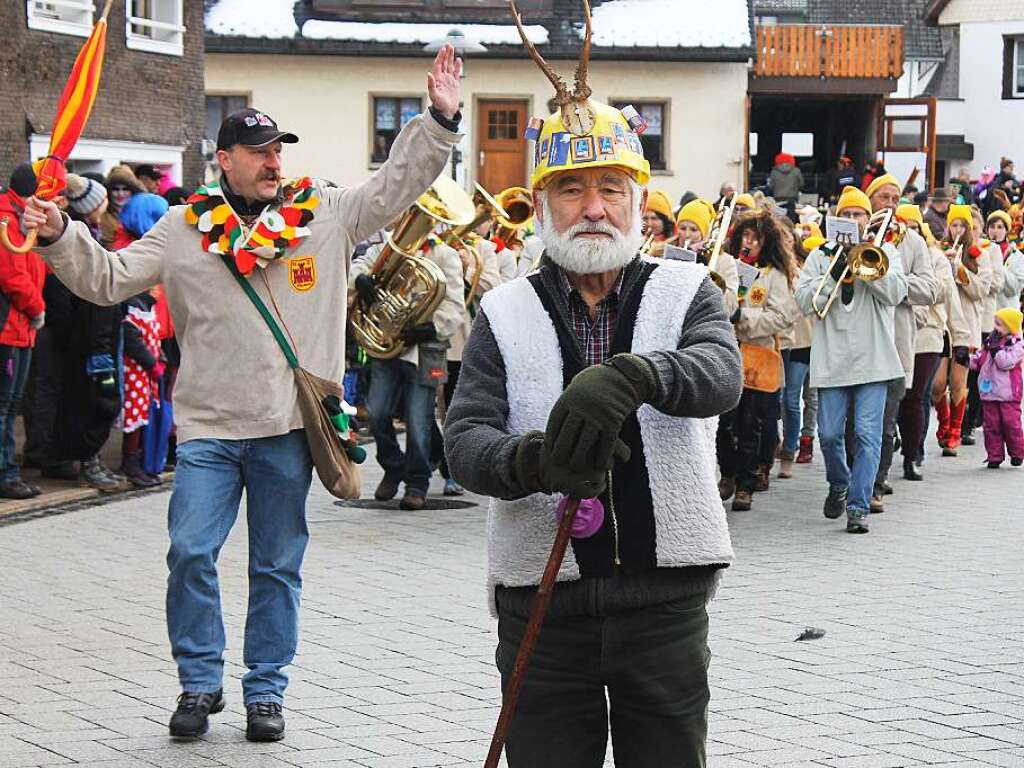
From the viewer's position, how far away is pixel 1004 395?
1469 cm

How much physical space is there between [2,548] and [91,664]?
291 cm

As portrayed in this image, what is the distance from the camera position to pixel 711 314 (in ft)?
13.8

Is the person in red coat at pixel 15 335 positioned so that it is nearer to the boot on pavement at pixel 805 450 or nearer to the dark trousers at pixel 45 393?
the dark trousers at pixel 45 393

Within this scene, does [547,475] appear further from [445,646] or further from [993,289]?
[993,289]

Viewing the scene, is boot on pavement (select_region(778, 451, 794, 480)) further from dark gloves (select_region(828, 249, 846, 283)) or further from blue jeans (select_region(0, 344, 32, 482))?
blue jeans (select_region(0, 344, 32, 482))

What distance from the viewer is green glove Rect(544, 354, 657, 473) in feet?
12.2

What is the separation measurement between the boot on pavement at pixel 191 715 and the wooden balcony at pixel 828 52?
1272 inches

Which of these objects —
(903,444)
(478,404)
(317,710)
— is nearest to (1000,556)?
(903,444)

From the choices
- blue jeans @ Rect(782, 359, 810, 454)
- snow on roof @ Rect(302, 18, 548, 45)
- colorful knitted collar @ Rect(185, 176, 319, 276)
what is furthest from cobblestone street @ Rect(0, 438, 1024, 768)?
snow on roof @ Rect(302, 18, 548, 45)

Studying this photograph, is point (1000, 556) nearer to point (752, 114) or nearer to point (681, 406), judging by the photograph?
point (681, 406)

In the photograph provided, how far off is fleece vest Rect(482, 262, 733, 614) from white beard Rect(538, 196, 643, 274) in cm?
9

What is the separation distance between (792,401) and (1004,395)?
68.3 inches

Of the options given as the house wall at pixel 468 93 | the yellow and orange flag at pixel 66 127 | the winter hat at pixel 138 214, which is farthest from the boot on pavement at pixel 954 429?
the house wall at pixel 468 93

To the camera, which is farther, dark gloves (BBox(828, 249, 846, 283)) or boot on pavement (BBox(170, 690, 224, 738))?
dark gloves (BBox(828, 249, 846, 283))
